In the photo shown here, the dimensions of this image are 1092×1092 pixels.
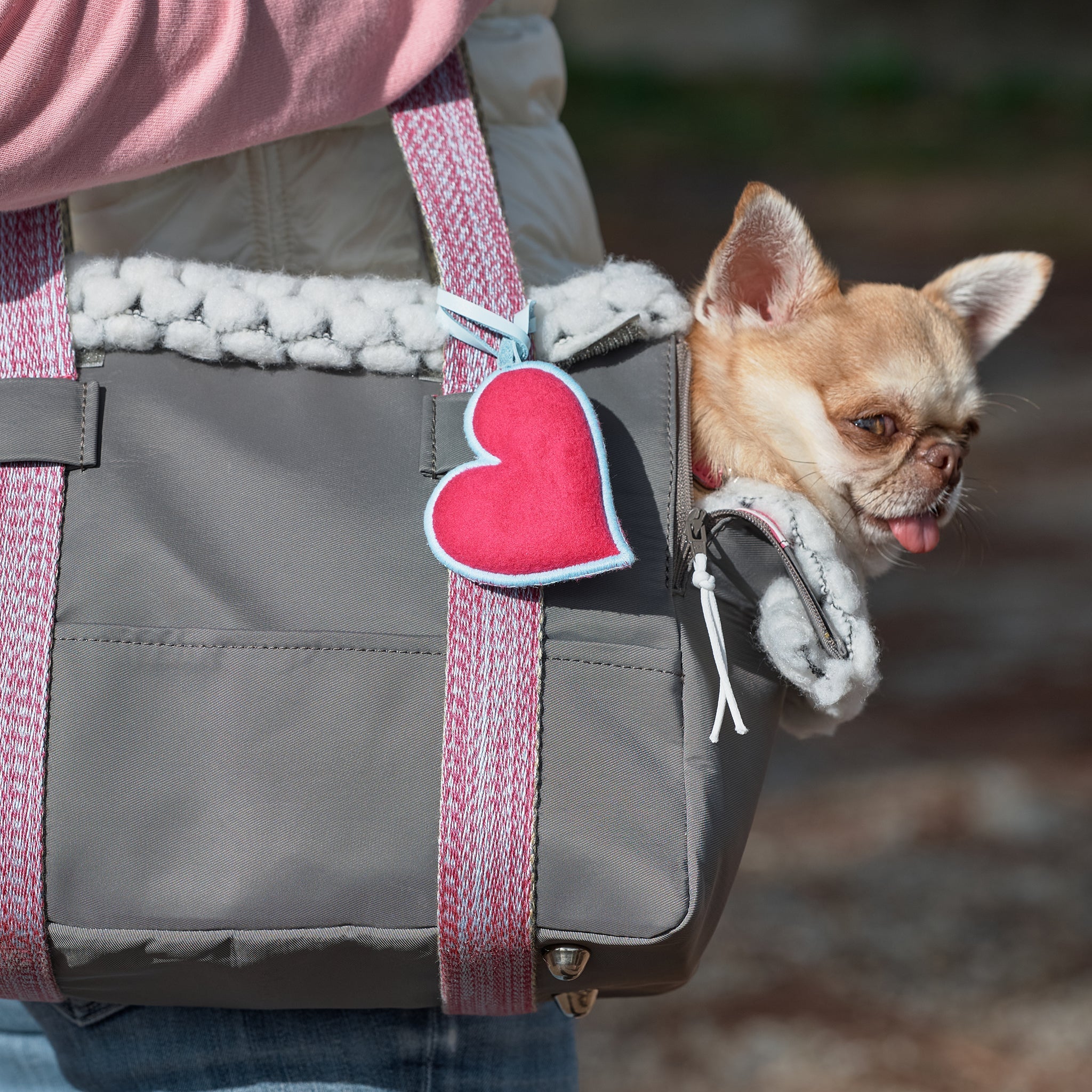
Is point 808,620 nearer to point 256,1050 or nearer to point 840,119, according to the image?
point 256,1050

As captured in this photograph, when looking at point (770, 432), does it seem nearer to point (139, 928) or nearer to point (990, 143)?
point (139, 928)

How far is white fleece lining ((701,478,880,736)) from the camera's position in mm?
1057

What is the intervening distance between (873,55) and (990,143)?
203 centimetres

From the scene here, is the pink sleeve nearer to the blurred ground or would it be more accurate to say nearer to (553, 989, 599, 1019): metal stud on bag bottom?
the blurred ground

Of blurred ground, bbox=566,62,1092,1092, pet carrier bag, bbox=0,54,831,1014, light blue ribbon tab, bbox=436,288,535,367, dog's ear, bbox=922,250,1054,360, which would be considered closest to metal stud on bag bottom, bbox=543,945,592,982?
pet carrier bag, bbox=0,54,831,1014

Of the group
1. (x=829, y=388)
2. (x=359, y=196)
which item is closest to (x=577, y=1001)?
(x=829, y=388)

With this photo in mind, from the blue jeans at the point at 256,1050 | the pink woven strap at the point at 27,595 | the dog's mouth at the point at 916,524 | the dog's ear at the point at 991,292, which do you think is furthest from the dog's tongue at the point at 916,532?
the pink woven strap at the point at 27,595

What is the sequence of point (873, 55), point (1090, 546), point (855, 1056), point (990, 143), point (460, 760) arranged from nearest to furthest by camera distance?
1. point (460, 760)
2. point (855, 1056)
3. point (1090, 546)
4. point (990, 143)
5. point (873, 55)

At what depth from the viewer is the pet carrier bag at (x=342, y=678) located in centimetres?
98

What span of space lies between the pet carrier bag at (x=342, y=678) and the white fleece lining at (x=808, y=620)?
26 millimetres

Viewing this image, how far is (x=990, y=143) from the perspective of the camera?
11.5 meters

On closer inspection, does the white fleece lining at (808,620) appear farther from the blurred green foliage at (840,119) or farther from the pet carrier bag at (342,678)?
the blurred green foliage at (840,119)

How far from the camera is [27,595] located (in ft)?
3.23

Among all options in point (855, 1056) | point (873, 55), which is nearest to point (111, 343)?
point (855, 1056)
